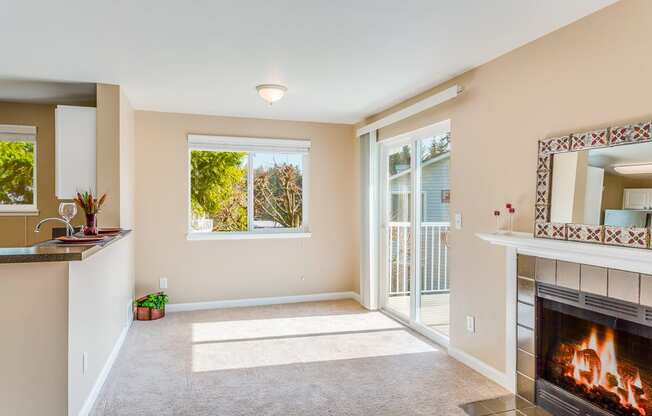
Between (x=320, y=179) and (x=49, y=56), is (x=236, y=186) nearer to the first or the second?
(x=320, y=179)

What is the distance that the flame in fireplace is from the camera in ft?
7.48

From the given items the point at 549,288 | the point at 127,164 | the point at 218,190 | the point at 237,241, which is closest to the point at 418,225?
the point at 549,288

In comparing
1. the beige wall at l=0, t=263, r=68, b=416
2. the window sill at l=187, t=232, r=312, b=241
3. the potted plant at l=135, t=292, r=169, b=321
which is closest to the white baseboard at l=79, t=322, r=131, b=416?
the beige wall at l=0, t=263, r=68, b=416

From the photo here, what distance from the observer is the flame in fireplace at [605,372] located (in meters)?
2.28

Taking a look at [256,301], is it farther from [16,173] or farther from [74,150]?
[16,173]

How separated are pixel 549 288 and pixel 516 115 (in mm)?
1200

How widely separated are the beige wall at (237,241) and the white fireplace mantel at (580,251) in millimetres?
3056

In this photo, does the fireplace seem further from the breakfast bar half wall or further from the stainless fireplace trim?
the breakfast bar half wall

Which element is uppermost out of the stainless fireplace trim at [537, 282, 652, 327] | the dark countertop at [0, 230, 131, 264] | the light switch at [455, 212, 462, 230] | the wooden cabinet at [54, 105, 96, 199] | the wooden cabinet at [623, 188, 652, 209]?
the wooden cabinet at [54, 105, 96, 199]

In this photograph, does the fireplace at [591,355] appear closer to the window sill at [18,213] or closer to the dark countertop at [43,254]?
the dark countertop at [43,254]

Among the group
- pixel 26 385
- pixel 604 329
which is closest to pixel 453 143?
pixel 604 329

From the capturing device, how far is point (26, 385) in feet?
7.72

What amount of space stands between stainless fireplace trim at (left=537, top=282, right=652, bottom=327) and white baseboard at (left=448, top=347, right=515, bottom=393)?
754 mm

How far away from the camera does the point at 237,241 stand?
5496mm
